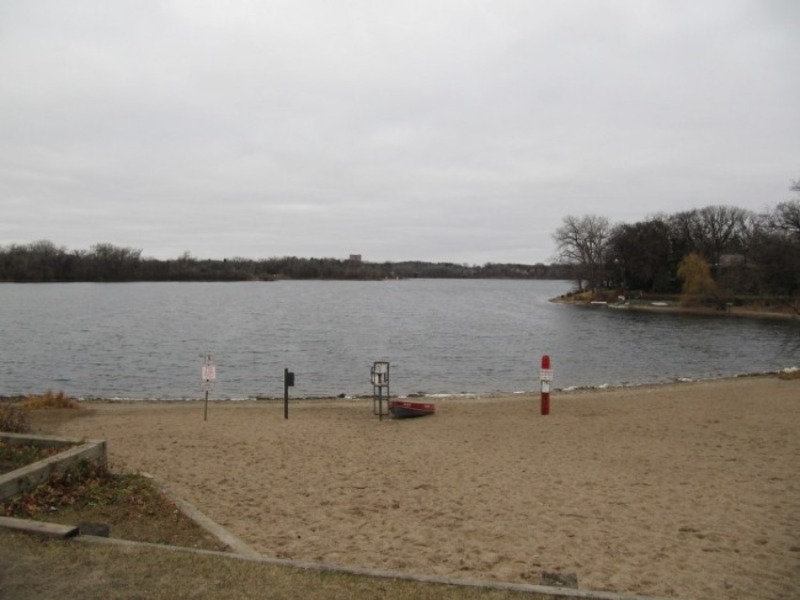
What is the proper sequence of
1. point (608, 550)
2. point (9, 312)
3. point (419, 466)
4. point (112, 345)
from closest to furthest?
1. point (608, 550)
2. point (419, 466)
3. point (112, 345)
4. point (9, 312)

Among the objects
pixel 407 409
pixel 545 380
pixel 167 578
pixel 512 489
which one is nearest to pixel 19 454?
pixel 167 578

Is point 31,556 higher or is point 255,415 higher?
point 31,556

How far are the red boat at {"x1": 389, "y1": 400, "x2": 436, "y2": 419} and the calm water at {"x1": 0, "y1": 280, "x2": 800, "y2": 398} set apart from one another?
25.1 ft

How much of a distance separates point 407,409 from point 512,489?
7.84m

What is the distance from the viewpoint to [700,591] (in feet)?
17.9

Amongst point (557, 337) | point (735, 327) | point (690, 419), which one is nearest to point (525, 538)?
point (690, 419)

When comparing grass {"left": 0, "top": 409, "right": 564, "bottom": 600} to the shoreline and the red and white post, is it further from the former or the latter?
the shoreline

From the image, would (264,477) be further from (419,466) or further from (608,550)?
(608,550)

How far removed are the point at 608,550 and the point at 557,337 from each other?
141 feet

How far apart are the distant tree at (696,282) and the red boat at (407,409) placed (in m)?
73.9

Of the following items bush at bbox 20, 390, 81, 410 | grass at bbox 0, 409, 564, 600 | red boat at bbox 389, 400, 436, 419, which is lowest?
bush at bbox 20, 390, 81, 410

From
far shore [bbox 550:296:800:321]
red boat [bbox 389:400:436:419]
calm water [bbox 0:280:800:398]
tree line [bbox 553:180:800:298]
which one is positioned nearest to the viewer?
red boat [bbox 389:400:436:419]

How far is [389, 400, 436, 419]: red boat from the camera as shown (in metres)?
16.6

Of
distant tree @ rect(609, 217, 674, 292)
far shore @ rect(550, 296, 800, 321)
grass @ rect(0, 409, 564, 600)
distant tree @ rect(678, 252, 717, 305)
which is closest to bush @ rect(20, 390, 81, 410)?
grass @ rect(0, 409, 564, 600)
